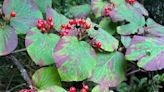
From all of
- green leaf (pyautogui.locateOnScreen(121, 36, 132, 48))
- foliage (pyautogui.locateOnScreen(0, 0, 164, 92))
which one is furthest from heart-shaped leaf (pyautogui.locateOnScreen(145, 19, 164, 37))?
green leaf (pyautogui.locateOnScreen(121, 36, 132, 48))

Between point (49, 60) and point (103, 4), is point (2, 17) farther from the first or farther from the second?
point (103, 4)

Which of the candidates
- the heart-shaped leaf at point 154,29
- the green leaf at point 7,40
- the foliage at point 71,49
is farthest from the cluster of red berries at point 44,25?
the heart-shaped leaf at point 154,29

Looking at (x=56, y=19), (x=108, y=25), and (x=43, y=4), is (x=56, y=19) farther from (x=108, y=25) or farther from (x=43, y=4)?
(x=108, y=25)

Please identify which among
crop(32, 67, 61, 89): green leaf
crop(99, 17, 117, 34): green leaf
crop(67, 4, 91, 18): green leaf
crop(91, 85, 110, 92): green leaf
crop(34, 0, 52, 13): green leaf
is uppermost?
crop(34, 0, 52, 13): green leaf

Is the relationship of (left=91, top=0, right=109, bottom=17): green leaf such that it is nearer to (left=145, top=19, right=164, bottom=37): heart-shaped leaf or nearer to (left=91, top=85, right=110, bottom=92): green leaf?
(left=145, top=19, right=164, bottom=37): heart-shaped leaf

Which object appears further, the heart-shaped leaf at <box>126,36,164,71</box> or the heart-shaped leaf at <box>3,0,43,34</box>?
the heart-shaped leaf at <box>3,0,43,34</box>

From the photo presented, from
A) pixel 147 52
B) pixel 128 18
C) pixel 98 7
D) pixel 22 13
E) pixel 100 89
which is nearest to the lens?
pixel 100 89

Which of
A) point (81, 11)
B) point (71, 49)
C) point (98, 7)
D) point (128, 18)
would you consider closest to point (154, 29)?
point (128, 18)
